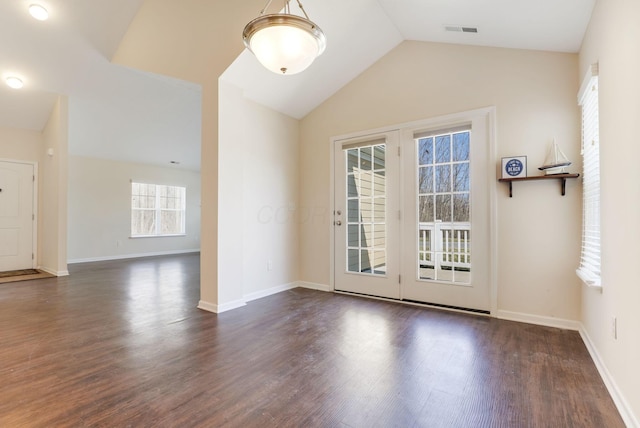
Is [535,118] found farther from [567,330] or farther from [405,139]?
[567,330]

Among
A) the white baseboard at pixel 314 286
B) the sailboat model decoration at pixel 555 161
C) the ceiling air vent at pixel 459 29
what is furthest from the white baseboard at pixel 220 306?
the ceiling air vent at pixel 459 29

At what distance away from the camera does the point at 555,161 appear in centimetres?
274

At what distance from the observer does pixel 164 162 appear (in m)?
8.28

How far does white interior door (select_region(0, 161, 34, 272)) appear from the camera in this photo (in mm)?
5672

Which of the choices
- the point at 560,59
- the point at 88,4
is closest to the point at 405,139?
the point at 560,59

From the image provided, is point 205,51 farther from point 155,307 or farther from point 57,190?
point 57,190

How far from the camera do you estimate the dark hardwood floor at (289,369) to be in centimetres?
159

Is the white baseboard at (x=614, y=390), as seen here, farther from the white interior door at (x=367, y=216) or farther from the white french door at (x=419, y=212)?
the white interior door at (x=367, y=216)

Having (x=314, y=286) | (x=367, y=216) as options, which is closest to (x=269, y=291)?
(x=314, y=286)

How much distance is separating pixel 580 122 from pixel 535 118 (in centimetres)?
34

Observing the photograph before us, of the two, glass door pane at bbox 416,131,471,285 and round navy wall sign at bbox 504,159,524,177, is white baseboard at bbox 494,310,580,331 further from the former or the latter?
round navy wall sign at bbox 504,159,524,177

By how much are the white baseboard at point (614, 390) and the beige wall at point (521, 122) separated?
601 mm

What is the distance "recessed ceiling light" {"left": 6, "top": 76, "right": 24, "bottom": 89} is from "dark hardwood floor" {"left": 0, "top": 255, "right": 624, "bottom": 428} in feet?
11.5

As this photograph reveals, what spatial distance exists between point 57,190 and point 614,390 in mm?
7187
